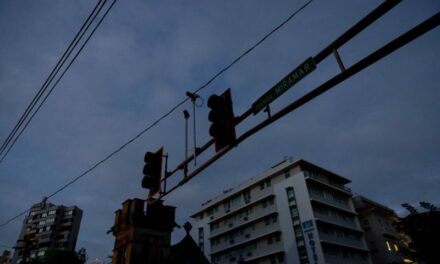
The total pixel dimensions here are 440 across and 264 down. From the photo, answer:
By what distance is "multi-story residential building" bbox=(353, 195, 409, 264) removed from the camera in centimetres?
4703

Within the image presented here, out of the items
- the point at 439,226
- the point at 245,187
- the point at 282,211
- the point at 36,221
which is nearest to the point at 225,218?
the point at 245,187

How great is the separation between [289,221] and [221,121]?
38.8 meters

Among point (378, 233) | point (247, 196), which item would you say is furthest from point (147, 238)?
point (378, 233)

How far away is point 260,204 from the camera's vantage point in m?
46.6

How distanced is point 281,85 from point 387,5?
198 cm

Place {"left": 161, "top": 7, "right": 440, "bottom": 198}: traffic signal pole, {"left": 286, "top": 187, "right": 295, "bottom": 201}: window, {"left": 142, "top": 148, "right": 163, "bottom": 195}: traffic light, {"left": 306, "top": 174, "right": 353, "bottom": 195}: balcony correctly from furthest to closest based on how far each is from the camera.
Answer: {"left": 306, "top": 174, "right": 353, "bottom": 195}: balcony < {"left": 286, "top": 187, "right": 295, "bottom": 201}: window < {"left": 142, "top": 148, "right": 163, "bottom": 195}: traffic light < {"left": 161, "top": 7, "right": 440, "bottom": 198}: traffic signal pole

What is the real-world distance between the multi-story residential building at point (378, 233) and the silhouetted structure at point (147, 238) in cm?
3529

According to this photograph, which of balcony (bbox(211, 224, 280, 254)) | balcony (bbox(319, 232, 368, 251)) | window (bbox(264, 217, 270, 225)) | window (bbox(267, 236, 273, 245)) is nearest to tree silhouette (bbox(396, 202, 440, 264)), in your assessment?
balcony (bbox(319, 232, 368, 251))

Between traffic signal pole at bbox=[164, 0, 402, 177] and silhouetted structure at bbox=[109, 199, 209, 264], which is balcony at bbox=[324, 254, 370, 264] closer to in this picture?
silhouetted structure at bbox=[109, 199, 209, 264]

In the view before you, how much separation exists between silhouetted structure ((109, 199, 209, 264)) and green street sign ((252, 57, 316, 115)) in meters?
21.0

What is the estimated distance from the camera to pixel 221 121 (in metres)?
6.09

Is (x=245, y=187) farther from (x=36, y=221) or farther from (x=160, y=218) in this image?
(x=36, y=221)

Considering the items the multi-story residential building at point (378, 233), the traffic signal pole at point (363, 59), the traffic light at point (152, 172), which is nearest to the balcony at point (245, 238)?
the multi-story residential building at point (378, 233)

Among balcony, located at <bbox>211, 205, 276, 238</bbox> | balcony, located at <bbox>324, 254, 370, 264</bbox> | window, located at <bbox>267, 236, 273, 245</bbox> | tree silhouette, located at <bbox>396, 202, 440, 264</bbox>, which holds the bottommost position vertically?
tree silhouette, located at <bbox>396, 202, 440, 264</bbox>
